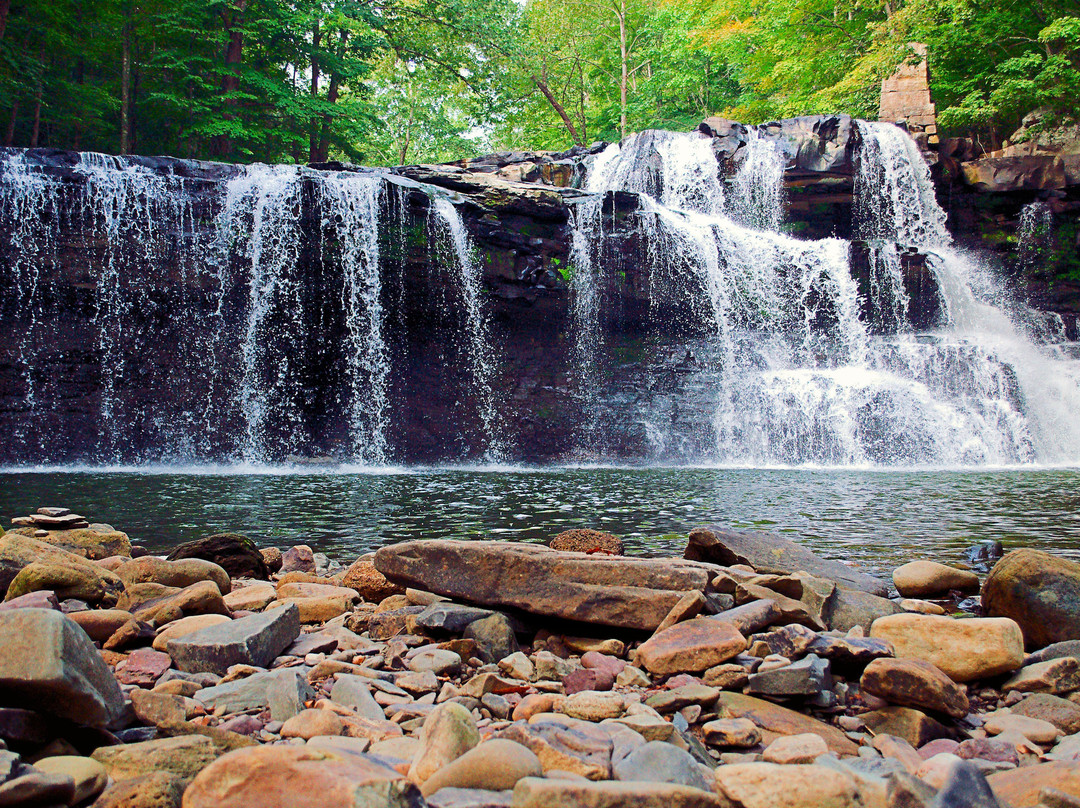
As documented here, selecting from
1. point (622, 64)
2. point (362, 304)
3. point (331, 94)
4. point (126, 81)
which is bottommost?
point (362, 304)

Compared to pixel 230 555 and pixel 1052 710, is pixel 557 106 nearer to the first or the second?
pixel 230 555

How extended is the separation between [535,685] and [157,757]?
1178 mm

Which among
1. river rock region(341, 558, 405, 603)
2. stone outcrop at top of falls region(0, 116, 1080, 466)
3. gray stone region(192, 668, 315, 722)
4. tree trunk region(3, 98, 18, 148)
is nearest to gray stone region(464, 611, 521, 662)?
gray stone region(192, 668, 315, 722)

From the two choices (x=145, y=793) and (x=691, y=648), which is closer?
(x=145, y=793)

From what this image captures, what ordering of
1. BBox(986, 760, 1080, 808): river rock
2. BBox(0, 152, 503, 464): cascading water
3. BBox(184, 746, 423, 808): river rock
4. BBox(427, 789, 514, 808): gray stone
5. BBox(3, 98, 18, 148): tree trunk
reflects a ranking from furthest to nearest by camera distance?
BBox(3, 98, 18, 148): tree trunk, BBox(0, 152, 503, 464): cascading water, BBox(986, 760, 1080, 808): river rock, BBox(427, 789, 514, 808): gray stone, BBox(184, 746, 423, 808): river rock

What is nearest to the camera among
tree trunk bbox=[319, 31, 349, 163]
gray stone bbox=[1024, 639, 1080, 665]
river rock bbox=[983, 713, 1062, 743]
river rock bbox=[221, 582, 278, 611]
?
river rock bbox=[983, 713, 1062, 743]

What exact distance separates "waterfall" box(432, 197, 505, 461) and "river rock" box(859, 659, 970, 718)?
14.0 meters

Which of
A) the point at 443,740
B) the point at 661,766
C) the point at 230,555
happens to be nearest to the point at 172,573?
the point at 230,555

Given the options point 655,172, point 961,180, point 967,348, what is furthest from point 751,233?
point 961,180

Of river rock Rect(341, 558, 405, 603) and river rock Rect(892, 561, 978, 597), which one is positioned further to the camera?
river rock Rect(892, 561, 978, 597)

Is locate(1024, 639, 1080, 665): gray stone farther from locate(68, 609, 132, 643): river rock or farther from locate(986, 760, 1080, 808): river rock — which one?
locate(68, 609, 132, 643): river rock

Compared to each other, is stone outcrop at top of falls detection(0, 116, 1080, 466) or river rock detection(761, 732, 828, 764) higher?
stone outcrop at top of falls detection(0, 116, 1080, 466)

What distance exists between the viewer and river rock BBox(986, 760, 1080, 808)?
5.35 ft

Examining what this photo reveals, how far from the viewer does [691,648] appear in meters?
2.51
